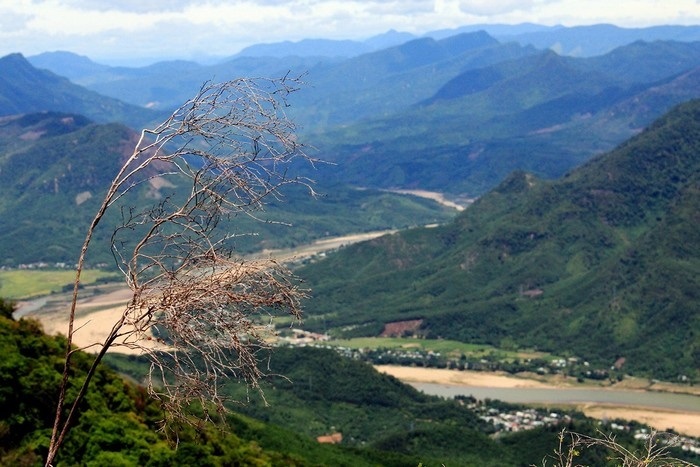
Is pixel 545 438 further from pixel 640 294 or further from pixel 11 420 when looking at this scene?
pixel 640 294

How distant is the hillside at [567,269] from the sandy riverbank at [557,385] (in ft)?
44.7

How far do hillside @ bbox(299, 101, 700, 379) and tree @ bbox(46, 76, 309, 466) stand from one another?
334 feet

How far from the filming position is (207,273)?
34.4 ft

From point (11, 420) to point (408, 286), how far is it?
113569 mm

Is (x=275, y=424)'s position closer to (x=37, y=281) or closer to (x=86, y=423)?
(x=86, y=423)

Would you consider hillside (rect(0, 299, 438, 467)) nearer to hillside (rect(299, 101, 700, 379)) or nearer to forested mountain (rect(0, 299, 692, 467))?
forested mountain (rect(0, 299, 692, 467))

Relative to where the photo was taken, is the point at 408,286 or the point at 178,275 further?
the point at 408,286

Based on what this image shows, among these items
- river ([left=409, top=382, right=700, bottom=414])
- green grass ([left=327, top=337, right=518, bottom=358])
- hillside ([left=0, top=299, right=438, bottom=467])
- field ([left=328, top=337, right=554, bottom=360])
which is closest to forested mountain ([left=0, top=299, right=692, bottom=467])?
hillside ([left=0, top=299, right=438, bottom=467])

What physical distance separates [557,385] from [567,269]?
38.7m

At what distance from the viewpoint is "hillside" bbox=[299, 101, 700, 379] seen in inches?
4564

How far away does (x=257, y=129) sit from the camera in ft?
35.0

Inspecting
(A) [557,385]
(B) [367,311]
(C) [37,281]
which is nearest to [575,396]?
(A) [557,385]

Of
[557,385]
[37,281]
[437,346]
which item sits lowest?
[437,346]

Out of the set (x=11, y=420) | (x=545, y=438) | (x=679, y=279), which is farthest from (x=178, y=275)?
(x=679, y=279)
